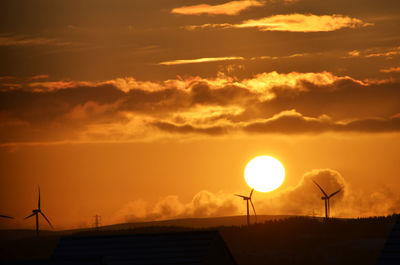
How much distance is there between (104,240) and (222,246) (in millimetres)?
7437

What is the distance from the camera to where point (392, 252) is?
3603cm

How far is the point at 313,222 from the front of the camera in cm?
16050

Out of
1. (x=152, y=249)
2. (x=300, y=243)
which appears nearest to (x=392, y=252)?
(x=152, y=249)

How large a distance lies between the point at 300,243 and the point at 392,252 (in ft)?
338

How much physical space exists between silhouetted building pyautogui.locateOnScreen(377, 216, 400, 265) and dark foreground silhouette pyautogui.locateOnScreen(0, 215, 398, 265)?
7315 centimetres

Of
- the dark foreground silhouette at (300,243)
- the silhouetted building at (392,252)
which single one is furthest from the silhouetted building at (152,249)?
the dark foreground silhouette at (300,243)

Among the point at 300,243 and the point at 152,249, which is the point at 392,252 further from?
the point at 300,243

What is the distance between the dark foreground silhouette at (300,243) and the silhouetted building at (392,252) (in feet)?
240

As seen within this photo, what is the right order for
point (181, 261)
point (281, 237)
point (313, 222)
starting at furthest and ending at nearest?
point (313, 222) → point (281, 237) → point (181, 261)

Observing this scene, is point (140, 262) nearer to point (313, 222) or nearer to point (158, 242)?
point (158, 242)

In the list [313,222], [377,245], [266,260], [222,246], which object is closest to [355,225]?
[313,222]

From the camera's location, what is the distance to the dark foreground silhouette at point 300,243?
11779 cm

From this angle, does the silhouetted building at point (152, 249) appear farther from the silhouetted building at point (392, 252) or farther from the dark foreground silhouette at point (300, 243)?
the dark foreground silhouette at point (300, 243)

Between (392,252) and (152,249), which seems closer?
(392,252)
